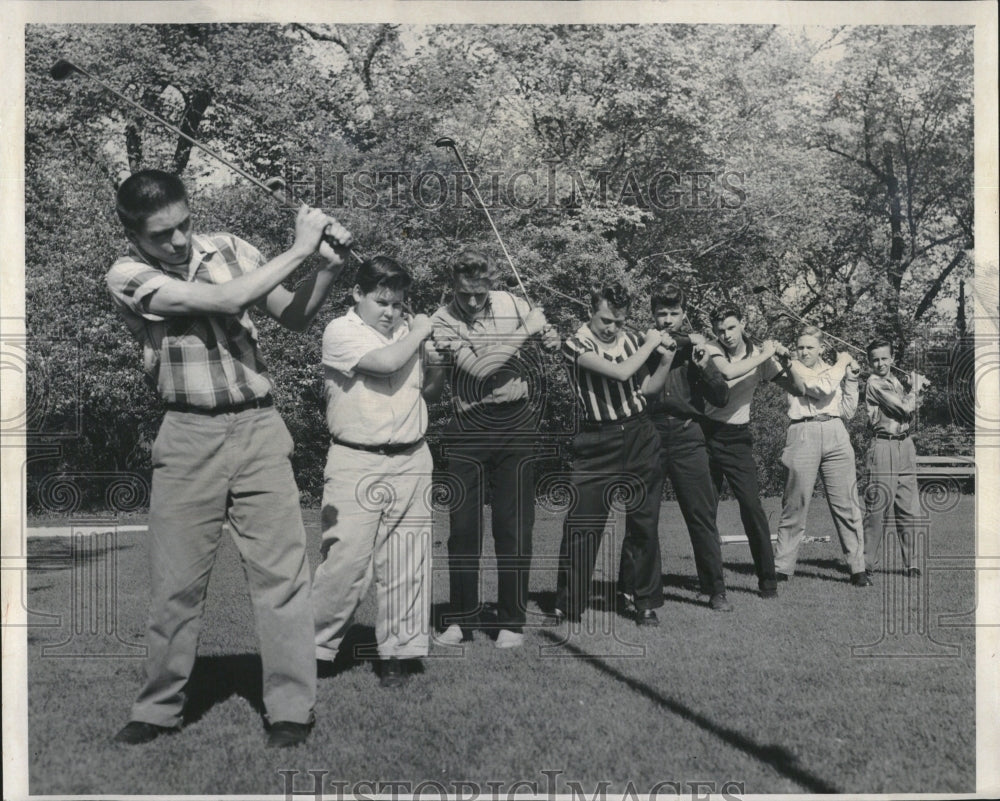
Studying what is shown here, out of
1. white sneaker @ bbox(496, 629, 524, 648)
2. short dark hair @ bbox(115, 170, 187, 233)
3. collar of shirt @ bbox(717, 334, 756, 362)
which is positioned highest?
short dark hair @ bbox(115, 170, 187, 233)

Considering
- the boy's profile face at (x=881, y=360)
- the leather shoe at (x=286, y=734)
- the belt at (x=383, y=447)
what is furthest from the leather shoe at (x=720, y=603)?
the leather shoe at (x=286, y=734)

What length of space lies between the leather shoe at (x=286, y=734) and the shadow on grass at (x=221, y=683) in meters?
0.31

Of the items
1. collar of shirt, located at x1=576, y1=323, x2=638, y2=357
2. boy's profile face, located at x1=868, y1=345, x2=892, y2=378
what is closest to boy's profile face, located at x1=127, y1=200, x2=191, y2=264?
collar of shirt, located at x1=576, y1=323, x2=638, y2=357

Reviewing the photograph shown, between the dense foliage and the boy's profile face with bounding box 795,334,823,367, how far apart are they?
3.14 ft

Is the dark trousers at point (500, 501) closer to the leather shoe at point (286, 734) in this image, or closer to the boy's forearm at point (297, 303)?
the boy's forearm at point (297, 303)

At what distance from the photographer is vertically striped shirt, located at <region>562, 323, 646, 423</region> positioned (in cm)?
572

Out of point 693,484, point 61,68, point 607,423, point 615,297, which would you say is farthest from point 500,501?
point 61,68

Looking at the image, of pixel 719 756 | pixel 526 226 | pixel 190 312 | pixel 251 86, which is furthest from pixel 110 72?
pixel 719 756

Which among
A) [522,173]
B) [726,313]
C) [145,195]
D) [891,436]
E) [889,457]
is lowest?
[889,457]

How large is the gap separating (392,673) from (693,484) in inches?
96.8

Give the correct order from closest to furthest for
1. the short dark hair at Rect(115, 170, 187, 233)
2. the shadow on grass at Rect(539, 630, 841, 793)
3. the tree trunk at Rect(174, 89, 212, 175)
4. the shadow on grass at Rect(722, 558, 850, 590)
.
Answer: the shadow on grass at Rect(539, 630, 841, 793) < the short dark hair at Rect(115, 170, 187, 233) < the shadow on grass at Rect(722, 558, 850, 590) < the tree trunk at Rect(174, 89, 212, 175)

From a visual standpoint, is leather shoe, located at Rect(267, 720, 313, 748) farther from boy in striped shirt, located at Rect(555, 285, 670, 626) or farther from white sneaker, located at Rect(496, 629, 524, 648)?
boy in striped shirt, located at Rect(555, 285, 670, 626)

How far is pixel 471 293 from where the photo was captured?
5.24 meters

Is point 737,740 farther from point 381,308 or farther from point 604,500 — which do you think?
point 381,308
